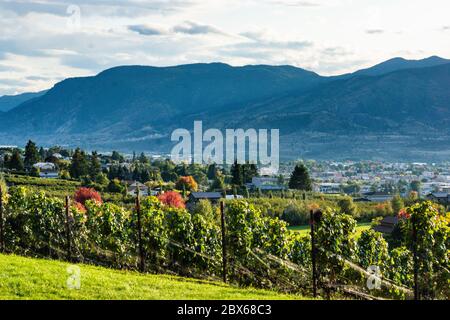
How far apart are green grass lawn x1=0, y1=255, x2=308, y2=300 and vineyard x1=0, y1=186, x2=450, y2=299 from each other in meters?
2.06

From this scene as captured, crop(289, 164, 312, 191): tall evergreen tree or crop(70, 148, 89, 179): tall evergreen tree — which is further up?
crop(70, 148, 89, 179): tall evergreen tree

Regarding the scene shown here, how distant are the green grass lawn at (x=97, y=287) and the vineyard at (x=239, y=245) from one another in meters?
2.06

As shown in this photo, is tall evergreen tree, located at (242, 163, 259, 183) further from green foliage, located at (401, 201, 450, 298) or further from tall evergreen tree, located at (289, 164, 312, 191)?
green foliage, located at (401, 201, 450, 298)

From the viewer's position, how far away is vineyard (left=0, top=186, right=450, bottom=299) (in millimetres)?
12711

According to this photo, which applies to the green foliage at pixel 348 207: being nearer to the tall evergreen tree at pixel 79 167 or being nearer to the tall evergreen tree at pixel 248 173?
the tall evergreen tree at pixel 248 173

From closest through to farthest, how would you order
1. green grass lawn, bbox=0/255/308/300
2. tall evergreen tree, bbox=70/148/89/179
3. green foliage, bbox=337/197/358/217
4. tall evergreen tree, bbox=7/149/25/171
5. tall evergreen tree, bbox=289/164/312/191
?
green grass lawn, bbox=0/255/308/300 → green foliage, bbox=337/197/358/217 → tall evergreen tree, bbox=70/148/89/179 → tall evergreen tree, bbox=7/149/25/171 → tall evergreen tree, bbox=289/164/312/191

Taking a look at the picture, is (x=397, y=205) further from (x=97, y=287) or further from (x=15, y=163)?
(x=97, y=287)

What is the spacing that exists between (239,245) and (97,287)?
18.3 ft

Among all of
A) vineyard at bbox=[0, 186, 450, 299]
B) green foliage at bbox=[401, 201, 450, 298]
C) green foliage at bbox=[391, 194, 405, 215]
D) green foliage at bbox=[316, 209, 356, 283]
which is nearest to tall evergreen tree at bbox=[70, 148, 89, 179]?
green foliage at bbox=[391, 194, 405, 215]

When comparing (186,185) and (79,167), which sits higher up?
(79,167)

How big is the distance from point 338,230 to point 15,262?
6885 mm

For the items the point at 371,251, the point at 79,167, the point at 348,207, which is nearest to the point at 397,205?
the point at 348,207

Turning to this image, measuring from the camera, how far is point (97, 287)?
30.0 feet
